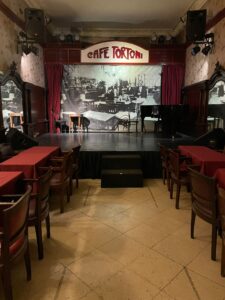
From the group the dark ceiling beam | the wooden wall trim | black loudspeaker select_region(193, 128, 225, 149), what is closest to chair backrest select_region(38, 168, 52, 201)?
black loudspeaker select_region(193, 128, 225, 149)

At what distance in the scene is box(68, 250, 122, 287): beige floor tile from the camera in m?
1.92

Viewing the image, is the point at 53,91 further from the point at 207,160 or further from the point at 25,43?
the point at 207,160

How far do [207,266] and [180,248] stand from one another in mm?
318

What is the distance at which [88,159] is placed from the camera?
4.74m

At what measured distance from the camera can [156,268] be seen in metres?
2.05

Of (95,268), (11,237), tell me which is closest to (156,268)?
(95,268)

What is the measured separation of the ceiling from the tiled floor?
5.85 m

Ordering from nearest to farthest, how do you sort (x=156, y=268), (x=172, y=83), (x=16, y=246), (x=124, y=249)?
(x=16, y=246) → (x=156, y=268) → (x=124, y=249) → (x=172, y=83)

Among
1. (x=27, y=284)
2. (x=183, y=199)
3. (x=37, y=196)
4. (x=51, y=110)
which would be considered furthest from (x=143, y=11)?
(x=27, y=284)

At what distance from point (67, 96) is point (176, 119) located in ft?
13.7

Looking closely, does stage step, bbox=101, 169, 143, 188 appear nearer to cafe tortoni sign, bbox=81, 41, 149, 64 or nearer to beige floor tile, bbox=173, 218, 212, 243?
beige floor tile, bbox=173, 218, 212, 243

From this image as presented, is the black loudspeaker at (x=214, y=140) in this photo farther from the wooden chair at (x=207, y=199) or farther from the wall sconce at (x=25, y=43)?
the wall sconce at (x=25, y=43)

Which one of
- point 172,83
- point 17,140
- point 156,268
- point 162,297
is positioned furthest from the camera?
point 172,83

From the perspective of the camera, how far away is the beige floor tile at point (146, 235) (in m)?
2.46
